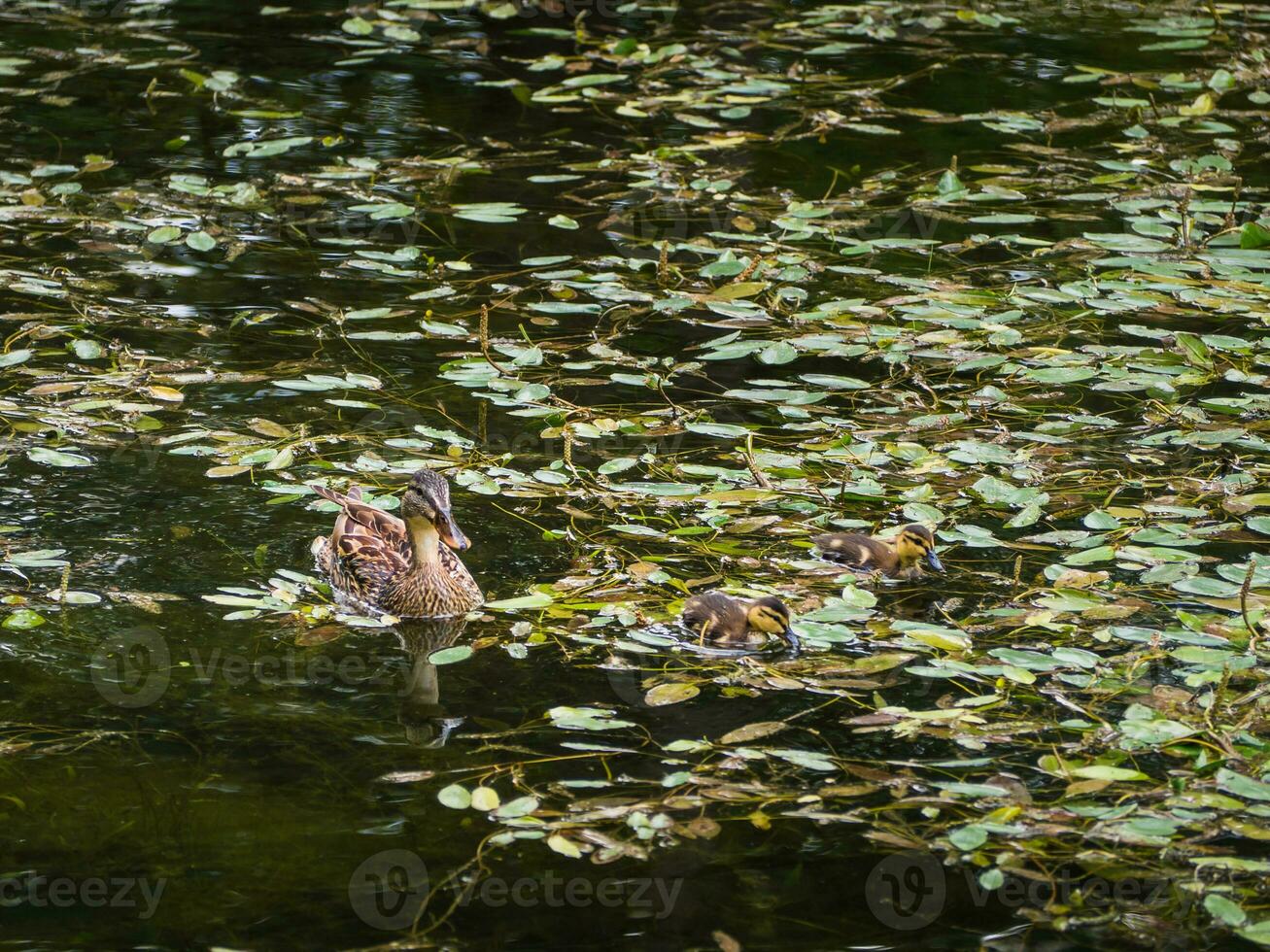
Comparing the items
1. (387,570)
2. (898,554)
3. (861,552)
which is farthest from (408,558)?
(898,554)

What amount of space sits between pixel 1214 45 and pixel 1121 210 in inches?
165

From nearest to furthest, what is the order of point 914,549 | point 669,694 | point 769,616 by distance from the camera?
point 669,694
point 769,616
point 914,549

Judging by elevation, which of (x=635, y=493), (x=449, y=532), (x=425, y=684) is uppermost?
(x=449, y=532)

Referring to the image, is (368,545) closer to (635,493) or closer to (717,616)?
(635,493)

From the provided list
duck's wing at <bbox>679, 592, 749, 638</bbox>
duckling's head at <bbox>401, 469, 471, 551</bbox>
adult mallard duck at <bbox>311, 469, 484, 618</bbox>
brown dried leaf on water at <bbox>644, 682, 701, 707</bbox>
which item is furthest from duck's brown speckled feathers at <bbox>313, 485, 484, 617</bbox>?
brown dried leaf on water at <bbox>644, 682, 701, 707</bbox>

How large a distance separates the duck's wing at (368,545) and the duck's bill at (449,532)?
346mm

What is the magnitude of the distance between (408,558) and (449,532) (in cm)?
44

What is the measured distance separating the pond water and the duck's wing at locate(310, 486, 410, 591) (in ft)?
0.57

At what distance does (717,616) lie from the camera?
522 centimetres

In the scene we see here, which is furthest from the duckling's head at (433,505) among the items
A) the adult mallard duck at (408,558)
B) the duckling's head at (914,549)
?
the duckling's head at (914,549)

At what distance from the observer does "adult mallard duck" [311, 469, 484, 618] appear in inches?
220

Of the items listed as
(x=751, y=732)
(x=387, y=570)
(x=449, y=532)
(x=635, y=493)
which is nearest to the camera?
(x=751, y=732)

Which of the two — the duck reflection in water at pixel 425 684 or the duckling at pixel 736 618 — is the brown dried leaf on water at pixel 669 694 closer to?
the duckling at pixel 736 618

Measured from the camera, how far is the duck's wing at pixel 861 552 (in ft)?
18.4
